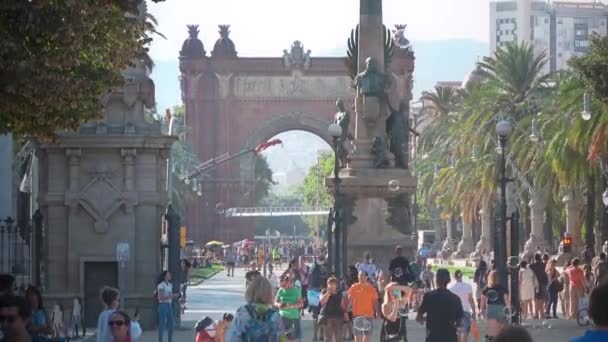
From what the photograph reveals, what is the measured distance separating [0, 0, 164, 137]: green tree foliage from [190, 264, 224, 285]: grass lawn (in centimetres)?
4444

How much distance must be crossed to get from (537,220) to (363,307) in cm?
4353

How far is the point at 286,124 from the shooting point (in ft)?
346

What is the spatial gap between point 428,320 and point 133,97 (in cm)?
1524

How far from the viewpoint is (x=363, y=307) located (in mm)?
24672

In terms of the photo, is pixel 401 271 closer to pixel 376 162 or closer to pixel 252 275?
pixel 376 162

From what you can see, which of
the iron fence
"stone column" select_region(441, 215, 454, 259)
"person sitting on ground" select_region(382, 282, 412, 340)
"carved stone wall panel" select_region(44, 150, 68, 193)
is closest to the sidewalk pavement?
the iron fence

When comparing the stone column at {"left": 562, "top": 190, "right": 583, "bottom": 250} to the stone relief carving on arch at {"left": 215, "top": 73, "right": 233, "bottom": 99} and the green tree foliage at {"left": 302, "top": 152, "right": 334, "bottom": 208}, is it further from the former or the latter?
the green tree foliage at {"left": 302, "top": 152, "right": 334, "bottom": 208}

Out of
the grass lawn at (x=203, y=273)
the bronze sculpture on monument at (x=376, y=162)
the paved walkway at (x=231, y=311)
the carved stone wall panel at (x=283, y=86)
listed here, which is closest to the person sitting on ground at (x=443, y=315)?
the paved walkway at (x=231, y=311)

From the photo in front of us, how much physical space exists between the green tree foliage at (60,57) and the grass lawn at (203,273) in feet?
146

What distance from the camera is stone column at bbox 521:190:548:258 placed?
65.6m

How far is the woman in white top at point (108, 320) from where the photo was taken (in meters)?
14.9

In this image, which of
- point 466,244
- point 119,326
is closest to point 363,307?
point 119,326

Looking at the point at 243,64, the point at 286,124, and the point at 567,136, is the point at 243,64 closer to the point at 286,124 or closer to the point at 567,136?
the point at 286,124

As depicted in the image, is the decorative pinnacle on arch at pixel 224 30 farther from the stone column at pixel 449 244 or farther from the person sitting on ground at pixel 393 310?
the person sitting on ground at pixel 393 310
